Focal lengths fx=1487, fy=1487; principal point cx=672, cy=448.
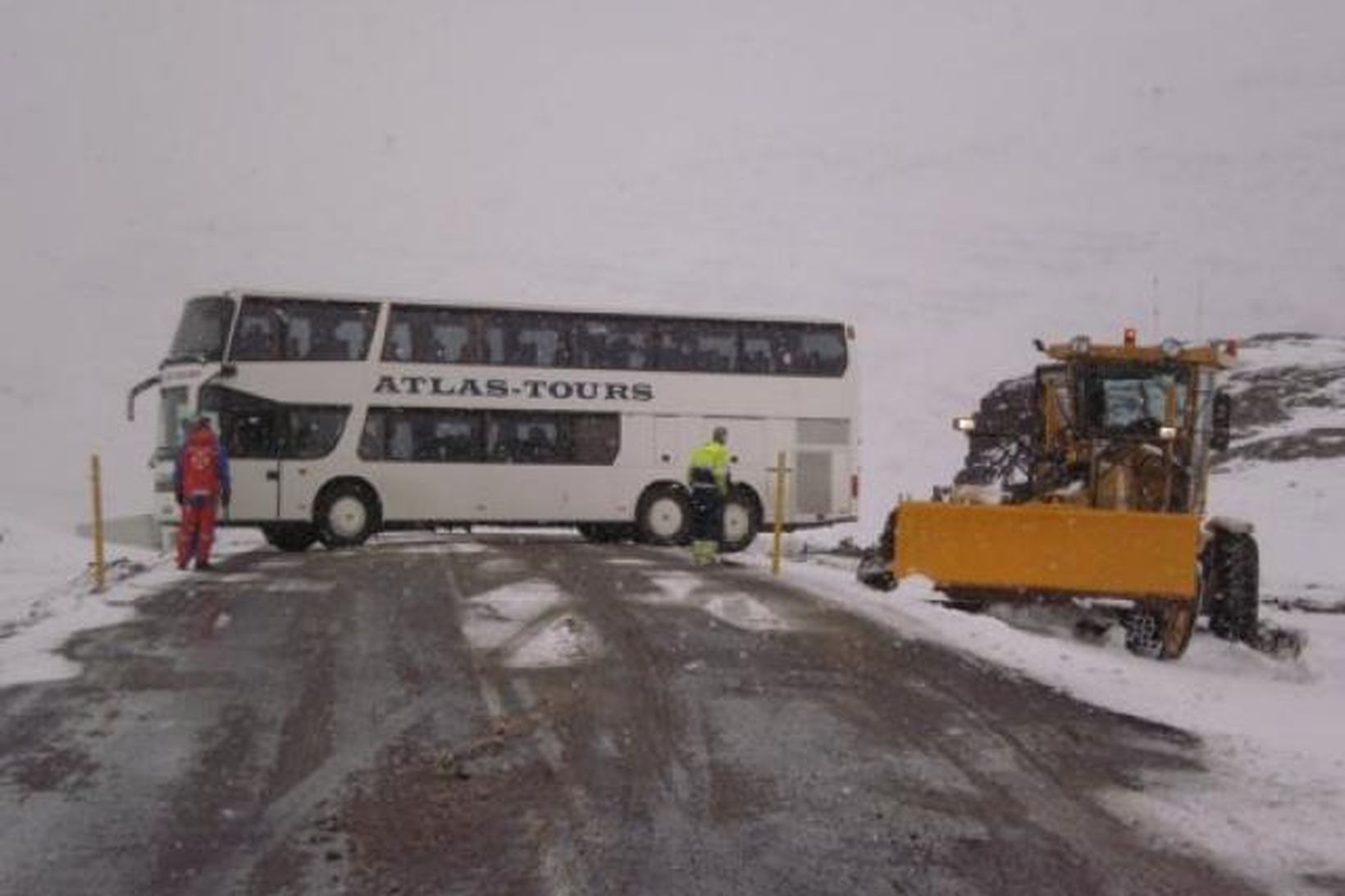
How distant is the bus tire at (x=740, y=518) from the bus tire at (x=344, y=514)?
210 inches

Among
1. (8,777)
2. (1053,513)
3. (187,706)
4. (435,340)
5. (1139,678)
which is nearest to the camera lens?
(8,777)

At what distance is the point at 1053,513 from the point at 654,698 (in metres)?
5.26

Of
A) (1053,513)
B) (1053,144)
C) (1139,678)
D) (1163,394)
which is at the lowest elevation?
(1139,678)

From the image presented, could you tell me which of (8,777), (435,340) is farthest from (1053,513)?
(435,340)

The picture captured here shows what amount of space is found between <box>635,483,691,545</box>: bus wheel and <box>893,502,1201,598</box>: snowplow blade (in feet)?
32.9

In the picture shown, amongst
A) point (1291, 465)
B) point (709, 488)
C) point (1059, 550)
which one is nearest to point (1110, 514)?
point (1059, 550)

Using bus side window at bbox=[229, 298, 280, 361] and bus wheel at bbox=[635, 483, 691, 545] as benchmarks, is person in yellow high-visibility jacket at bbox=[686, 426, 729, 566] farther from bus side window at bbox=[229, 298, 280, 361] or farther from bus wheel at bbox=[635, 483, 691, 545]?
bus side window at bbox=[229, 298, 280, 361]

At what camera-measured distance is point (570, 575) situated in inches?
589

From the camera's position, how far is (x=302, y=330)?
21.0 m

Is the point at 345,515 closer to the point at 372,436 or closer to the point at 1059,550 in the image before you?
the point at 372,436

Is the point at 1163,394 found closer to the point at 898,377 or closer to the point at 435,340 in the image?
the point at 435,340

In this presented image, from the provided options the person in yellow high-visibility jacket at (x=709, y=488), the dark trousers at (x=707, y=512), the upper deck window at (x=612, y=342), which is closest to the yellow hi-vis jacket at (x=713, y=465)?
the person in yellow high-visibility jacket at (x=709, y=488)

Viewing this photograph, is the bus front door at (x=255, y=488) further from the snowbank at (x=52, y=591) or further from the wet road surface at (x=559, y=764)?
the wet road surface at (x=559, y=764)

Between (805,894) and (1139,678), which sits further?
(1139,678)
